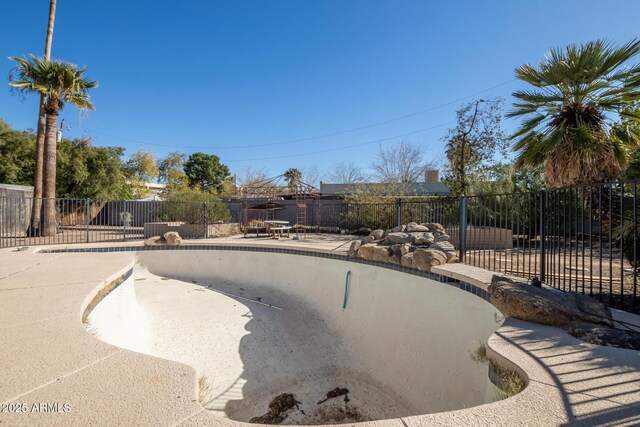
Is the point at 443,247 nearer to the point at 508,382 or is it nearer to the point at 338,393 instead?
the point at 338,393

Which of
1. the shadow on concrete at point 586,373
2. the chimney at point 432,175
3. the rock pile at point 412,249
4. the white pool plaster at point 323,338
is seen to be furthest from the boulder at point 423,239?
the chimney at point 432,175

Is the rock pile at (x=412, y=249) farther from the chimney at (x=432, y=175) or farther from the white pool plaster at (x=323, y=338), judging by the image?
the chimney at (x=432, y=175)

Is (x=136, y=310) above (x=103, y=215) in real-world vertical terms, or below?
below

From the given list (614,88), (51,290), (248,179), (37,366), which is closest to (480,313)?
(37,366)

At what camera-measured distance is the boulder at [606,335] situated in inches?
99.0

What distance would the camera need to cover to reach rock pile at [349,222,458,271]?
5.92 meters

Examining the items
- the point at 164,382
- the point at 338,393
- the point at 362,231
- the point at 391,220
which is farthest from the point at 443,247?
the point at 362,231

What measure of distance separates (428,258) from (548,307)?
2807 millimetres

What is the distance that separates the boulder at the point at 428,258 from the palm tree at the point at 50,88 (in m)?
12.2

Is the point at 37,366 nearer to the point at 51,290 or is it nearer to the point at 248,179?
the point at 51,290

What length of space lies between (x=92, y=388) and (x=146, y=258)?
8078 mm

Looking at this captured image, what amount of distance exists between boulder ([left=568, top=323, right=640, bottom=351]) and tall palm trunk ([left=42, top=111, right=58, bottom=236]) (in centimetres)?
1475

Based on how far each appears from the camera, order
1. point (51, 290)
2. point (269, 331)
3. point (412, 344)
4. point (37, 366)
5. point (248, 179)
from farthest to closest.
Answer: point (248, 179) → point (269, 331) → point (412, 344) → point (51, 290) → point (37, 366)

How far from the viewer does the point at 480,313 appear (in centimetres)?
404
